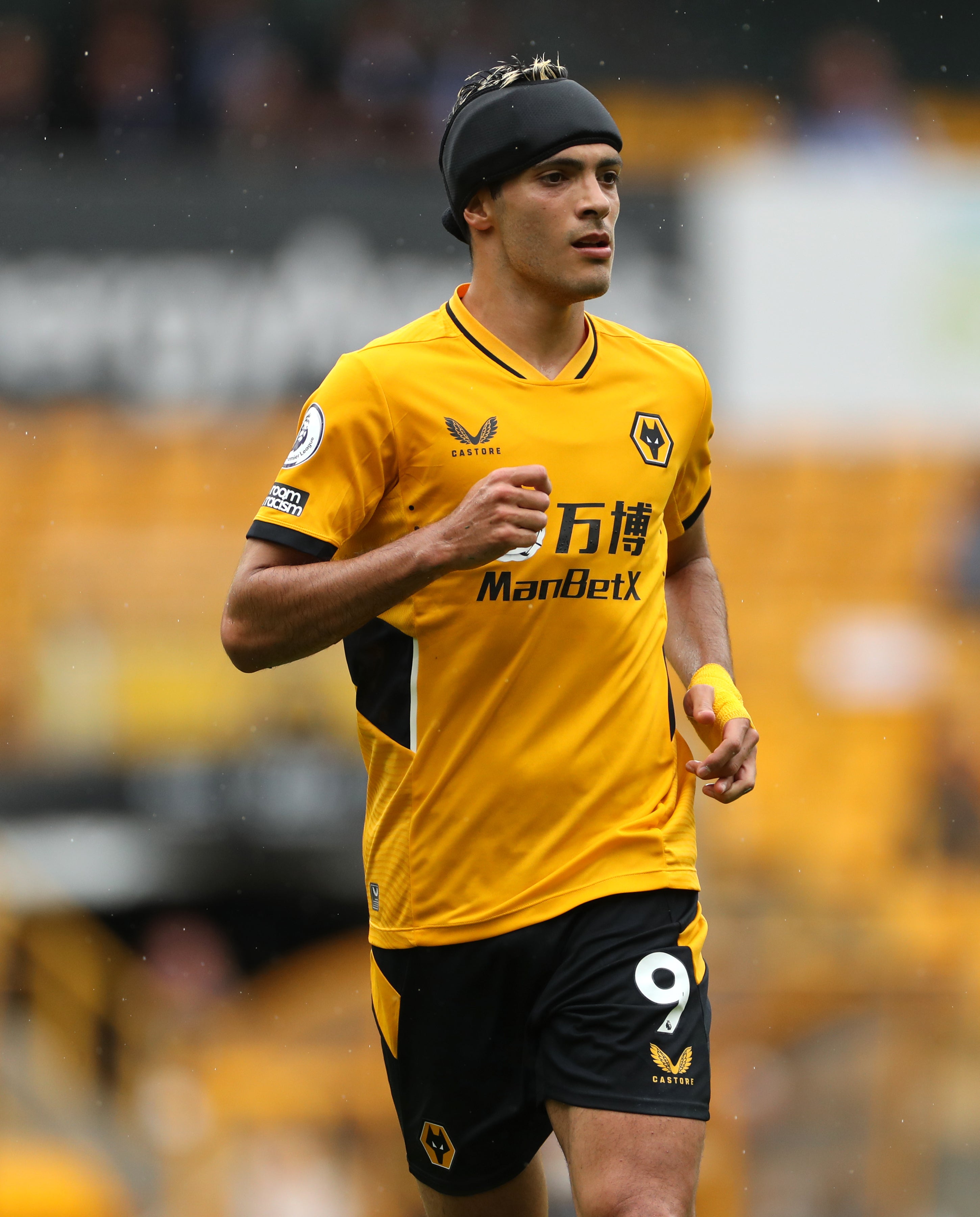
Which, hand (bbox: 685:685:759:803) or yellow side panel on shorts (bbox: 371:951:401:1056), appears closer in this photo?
hand (bbox: 685:685:759:803)

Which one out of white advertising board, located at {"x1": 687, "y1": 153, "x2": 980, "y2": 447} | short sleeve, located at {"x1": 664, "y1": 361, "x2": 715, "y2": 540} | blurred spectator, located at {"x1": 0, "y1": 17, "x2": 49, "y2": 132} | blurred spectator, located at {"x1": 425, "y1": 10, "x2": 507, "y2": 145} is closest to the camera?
short sleeve, located at {"x1": 664, "y1": 361, "x2": 715, "y2": 540}

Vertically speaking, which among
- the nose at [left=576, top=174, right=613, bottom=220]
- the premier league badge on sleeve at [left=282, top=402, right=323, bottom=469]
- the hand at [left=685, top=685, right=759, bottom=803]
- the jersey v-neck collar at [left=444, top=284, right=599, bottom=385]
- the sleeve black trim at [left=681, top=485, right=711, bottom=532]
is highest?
the nose at [left=576, top=174, right=613, bottom=220]

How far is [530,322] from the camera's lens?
342 cm

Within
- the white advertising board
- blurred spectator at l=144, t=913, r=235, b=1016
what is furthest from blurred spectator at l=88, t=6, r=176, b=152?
blurred spectator at l=144, t=913, r=235, b=1016

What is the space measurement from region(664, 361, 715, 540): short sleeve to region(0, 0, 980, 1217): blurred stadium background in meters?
5.51

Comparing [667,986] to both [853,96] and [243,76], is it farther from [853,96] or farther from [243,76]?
[853,96]

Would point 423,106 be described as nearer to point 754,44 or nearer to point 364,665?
point 754,44

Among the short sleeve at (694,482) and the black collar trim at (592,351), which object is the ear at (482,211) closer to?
the black collar trim at (592,351)

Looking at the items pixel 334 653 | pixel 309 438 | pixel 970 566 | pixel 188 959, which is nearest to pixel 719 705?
pixel 309 438

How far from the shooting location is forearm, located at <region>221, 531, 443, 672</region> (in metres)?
2.99

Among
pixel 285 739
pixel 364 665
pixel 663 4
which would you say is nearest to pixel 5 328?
pixel 285 739

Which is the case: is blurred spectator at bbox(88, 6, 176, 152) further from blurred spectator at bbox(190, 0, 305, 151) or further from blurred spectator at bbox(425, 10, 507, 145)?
blurred spectator at bbox(425, 10, 507, 145)

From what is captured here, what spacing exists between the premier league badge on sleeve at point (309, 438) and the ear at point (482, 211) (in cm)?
53

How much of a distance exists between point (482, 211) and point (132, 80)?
10.6m
